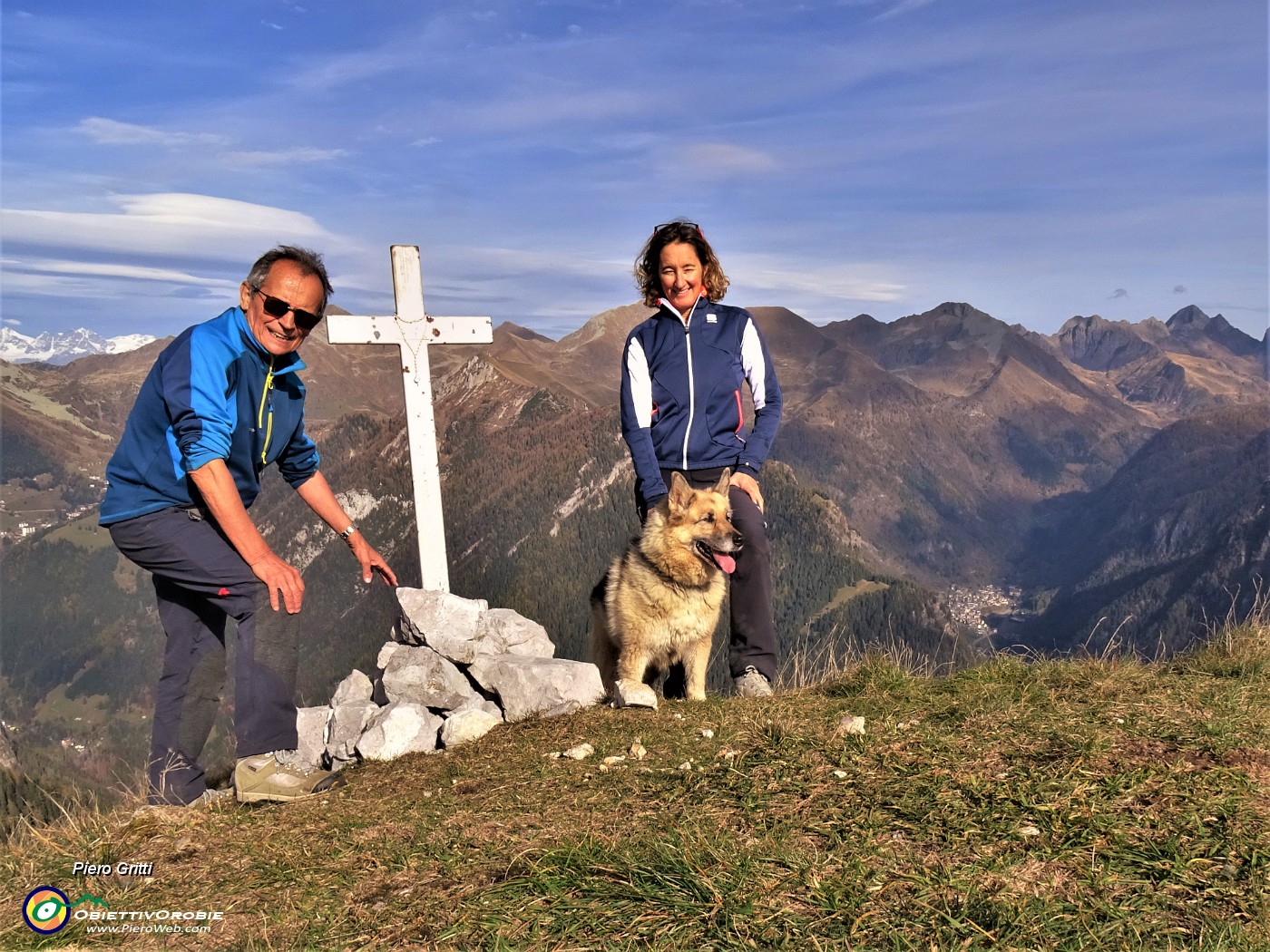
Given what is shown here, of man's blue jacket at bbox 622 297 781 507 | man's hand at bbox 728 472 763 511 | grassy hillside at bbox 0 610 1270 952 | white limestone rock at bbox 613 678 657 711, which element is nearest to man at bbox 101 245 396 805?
grassy hillside at bbox 0 610 1270 952

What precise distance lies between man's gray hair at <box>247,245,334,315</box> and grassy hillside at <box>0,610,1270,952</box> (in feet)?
9.86

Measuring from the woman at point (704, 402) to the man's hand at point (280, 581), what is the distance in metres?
2.76

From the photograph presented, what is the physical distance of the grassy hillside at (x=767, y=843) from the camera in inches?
118

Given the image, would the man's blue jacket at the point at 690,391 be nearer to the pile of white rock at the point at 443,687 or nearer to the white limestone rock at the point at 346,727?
the pile of white rock at the point at 443,687

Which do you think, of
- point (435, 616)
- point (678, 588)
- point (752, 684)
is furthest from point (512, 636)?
point (752, 684)

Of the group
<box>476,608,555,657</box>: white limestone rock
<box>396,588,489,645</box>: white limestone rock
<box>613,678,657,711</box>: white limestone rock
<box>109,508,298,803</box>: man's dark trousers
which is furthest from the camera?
<box>476,608,555,657</box>: white limestone rock

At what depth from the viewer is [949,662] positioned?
7789mm

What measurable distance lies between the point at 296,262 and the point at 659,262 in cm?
285

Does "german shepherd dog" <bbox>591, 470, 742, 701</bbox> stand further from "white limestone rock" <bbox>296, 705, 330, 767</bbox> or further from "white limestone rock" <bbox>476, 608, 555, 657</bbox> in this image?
"white limestone rock" <bbox>296, 705, 330, 767</bbox>

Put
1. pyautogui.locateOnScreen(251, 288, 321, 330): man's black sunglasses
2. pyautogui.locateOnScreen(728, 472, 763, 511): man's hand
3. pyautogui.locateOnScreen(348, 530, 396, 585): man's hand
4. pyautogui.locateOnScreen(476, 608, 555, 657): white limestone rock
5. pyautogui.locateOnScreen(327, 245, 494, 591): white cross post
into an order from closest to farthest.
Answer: pyautogui.locateOnScreen(251, 288, 321, 330): man's black sunglasses, pyautogui.locateOnScreen(348, 530, 396, 585): man's hand, pyautogui.locateOnScreen(728, 472, 763, 511): man's hand, pyautogui.locateOnScreen(476, 608, 555, 657): white limestone rock, pyautogui.locateOnScreen(327, 245, 494, 591): white cross post

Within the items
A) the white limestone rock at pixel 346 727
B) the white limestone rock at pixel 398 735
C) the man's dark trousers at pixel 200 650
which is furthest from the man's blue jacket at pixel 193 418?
the white limestone rock at pixel 346 727

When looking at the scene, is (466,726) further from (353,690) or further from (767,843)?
(767,843)

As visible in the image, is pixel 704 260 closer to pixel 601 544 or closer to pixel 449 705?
pixel 449 705

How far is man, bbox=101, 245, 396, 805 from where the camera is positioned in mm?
4770
